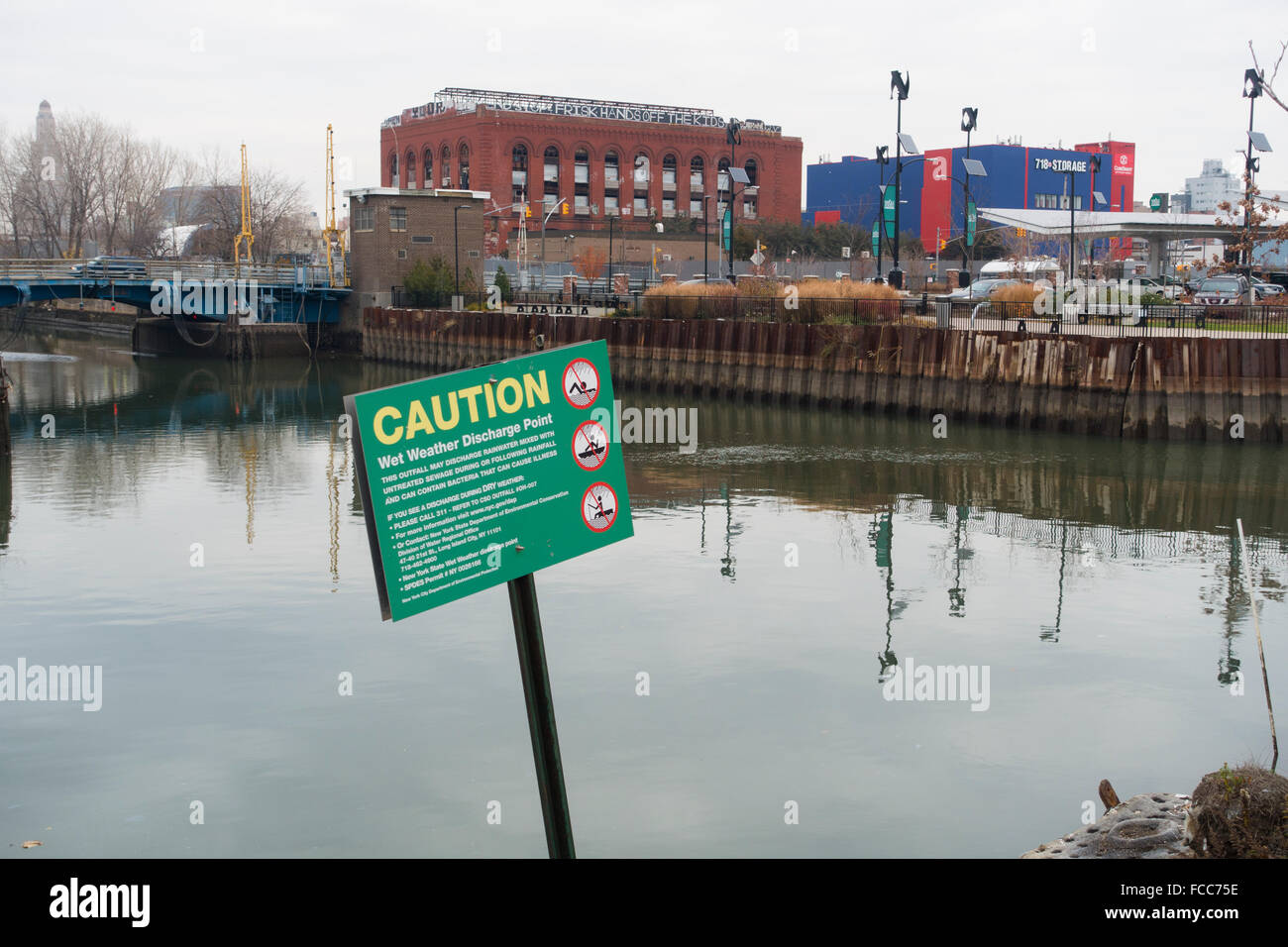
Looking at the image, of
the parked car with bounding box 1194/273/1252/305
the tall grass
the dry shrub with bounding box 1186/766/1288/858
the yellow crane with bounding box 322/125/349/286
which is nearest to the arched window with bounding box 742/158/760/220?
the yellow crane with bounding box 322/125/349/286

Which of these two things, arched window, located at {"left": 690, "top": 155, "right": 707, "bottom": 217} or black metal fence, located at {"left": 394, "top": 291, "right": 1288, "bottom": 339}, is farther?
arched window, located at {"left": 690, "top": 155, "right": 707, "bottom": 217}

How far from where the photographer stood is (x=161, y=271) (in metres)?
75.1

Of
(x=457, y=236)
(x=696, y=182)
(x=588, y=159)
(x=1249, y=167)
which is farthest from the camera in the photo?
(x=696, y=182)

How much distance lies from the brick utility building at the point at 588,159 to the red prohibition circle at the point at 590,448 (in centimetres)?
12210

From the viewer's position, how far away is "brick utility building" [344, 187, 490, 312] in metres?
80.1

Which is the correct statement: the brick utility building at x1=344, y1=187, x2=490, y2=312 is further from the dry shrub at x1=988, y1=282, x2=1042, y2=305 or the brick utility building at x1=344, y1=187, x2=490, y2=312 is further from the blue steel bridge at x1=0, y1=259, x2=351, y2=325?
the dry shrub at x1=988, y1=282, x2=1042, y2=305

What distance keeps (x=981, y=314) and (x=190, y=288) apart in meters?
47.0

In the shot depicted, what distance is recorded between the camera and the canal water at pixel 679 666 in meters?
12.7

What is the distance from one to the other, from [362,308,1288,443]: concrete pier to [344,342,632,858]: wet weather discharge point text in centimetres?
3456

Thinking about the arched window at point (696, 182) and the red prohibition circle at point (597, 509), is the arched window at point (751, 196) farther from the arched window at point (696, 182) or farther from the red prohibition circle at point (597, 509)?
the red prohibition circle at point (597, 509)

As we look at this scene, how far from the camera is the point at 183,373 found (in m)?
69.8

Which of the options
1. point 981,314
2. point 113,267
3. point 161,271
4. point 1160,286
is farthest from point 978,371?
point 113,267

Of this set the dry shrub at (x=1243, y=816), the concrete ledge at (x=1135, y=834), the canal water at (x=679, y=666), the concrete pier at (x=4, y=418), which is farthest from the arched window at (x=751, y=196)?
the dry shrub at (x=1243, y=816)

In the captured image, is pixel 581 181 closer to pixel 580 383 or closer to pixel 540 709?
pixel 580 383
